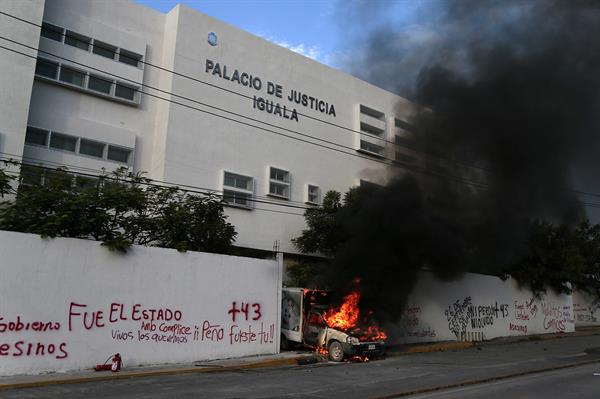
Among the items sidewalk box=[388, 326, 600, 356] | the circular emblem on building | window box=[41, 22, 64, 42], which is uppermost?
the circular emblem on building

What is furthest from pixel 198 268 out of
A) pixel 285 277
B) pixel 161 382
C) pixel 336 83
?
pixel 336 83

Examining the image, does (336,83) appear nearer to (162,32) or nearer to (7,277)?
(162,32)

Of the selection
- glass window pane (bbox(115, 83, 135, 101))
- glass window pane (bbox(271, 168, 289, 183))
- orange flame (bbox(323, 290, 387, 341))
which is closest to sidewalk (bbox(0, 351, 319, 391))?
orange flame (bbox(323, 290, 387, 341))

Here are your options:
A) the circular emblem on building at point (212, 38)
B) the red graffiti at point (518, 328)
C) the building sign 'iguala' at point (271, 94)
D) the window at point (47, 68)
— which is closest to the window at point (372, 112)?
the building sign 'iguala' at point (271, 94)

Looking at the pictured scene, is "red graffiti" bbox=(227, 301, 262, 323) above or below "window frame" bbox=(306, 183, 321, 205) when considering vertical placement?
below

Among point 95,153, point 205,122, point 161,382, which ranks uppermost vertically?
point 205,122

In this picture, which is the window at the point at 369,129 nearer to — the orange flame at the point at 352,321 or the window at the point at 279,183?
the window at the point at 279,183

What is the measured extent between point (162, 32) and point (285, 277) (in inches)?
508

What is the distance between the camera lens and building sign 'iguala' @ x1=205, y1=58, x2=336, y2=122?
78.0 ft

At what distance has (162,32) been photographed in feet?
76.6

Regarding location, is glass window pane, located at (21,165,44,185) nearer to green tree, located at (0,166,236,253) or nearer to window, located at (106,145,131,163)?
green tree, located at (0,166,236,253)

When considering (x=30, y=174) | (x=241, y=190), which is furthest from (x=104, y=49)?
(x=241, y=190)

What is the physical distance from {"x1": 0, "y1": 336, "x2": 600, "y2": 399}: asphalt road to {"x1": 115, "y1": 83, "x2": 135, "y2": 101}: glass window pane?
14.1 metres

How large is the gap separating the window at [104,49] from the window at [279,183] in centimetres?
889
